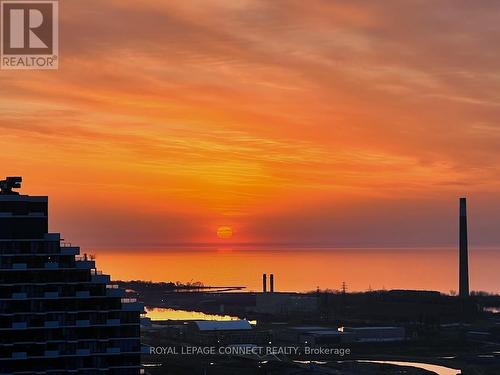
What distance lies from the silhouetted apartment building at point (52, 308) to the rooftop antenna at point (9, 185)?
0.78 meters

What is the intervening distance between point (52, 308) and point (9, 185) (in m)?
10.5

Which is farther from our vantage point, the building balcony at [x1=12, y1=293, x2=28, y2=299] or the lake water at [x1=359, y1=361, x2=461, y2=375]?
the lake water at [x1=359, y1=361, x2=461, y2=375]

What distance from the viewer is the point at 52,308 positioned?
7650cm

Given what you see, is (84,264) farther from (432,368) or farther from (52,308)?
(432,368)

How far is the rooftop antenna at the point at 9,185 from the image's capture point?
80562 millimetres

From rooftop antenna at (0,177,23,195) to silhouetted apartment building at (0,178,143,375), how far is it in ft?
2.55

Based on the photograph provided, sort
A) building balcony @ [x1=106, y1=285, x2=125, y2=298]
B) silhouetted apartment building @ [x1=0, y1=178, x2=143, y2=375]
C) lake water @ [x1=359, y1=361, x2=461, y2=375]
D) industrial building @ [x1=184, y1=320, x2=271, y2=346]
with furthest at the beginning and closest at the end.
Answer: industrial building @ [x1=184, y1=320, x2=271, y2=346] < lake water @ [x1=359, y1=361, x2=461, y2=375] < building balcony @ [x1=106, y1=285, x2=125, y2=298] < silhouetted apartment building @ [x1=0, y1=178, x2=143, y2=375]

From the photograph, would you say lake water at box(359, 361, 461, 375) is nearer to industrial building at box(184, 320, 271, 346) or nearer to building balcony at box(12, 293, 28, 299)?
industrial building at box(184, 320, 271, 346)

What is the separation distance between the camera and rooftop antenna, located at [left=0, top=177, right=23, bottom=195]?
8056 cm

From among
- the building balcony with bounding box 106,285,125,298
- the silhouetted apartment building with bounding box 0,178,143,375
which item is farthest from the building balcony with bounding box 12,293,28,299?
the building balcony with bounding box 106,285,125,298

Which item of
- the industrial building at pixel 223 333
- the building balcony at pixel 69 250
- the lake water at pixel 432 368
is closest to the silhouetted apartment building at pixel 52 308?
the building balcony at pixel 69 250

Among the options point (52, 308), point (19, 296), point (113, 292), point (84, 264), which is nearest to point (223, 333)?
point (113, 292)

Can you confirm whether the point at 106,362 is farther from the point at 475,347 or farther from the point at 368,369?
the point at 475,347

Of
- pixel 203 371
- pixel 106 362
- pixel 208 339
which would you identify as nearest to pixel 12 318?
pixel 106 362
